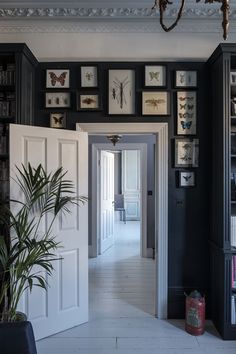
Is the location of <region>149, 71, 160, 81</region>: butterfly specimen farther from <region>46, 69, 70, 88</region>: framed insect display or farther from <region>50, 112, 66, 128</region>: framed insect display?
<region>50, 112, 66, 128</region>: framed insect display

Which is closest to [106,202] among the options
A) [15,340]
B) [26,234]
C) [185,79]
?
[185,79]

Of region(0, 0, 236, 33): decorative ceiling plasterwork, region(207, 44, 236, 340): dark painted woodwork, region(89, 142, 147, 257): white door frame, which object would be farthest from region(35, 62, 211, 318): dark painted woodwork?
region(89, 142, 147, 257): white door frame

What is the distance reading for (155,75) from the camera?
3301mm

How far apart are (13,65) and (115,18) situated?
1.19m

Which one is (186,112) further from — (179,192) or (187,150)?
(179,192)

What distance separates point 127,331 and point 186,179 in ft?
5.45

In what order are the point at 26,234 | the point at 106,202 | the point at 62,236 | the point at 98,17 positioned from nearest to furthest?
the point at 26,234
the point at 62,236
the point at 98,17
the point at 106,202

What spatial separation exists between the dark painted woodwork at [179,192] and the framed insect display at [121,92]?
0.18 ft

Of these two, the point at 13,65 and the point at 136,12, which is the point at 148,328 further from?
the point at 136,12

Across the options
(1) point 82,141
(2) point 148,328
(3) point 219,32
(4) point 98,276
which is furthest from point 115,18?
(4) point 98,276

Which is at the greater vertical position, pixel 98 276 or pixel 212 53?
pixel 212 53

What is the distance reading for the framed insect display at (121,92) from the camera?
3.31m

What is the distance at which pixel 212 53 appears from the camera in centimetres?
323

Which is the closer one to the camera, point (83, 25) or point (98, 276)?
point (83, 25)
